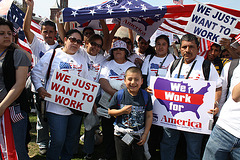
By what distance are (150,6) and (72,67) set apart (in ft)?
6.04

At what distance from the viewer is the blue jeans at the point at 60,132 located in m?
2.92

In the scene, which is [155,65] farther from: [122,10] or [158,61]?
[122,10]

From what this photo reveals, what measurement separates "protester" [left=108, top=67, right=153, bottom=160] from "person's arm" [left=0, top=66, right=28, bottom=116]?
124cm

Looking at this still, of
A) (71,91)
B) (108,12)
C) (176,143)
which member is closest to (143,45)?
(108,12)

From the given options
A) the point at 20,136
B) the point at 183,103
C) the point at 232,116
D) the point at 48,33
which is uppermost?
the point at 48,33

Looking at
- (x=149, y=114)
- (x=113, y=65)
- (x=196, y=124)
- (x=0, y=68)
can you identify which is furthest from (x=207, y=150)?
(x=0, y=68)

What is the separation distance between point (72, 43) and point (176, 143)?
228cm

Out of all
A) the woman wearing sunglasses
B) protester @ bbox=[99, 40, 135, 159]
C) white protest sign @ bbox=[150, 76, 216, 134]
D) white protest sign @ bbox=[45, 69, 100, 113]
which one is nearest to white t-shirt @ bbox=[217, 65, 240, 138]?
white protest sign @ bbox=[150, 76, 216, 134]

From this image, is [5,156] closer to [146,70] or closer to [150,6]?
[146,70]

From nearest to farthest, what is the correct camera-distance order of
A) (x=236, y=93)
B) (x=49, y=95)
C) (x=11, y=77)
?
(x=236, y=93), (x=11, y=77), (x=49, y=95)

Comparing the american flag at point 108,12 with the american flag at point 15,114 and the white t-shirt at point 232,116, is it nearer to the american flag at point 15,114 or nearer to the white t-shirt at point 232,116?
the american flag at point 15,114

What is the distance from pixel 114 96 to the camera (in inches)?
110

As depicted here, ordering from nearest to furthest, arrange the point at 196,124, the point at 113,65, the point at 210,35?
the point at 196,124 < the point at 210,35 < the point at 113,65

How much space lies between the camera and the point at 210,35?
3273 mm
